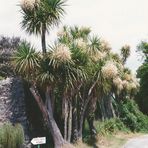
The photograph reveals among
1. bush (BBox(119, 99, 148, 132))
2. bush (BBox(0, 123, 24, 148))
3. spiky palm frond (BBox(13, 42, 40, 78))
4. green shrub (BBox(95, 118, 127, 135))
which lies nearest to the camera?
bush (BBox(0, 123, 24, 148))

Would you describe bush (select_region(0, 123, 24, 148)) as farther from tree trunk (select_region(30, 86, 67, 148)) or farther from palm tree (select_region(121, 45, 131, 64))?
palm tree (select_region(121, 45, 131, 64))

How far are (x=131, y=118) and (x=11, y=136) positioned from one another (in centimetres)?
1823

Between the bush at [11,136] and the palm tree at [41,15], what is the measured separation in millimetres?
4508

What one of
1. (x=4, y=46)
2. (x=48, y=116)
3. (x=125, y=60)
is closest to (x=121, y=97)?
(x=125, y=60)

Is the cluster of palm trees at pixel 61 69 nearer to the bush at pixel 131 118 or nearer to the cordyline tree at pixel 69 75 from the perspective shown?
the cordyline tree at pixel 69 75

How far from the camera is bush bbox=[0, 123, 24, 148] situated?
787 inches

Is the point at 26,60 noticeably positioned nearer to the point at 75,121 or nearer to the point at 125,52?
the point at 75,121

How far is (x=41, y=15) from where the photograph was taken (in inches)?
895

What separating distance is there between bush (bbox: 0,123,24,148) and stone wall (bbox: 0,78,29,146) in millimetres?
1878

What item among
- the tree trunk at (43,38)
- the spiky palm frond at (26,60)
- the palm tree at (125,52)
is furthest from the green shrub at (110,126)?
the spiky palm frond at (26,60)

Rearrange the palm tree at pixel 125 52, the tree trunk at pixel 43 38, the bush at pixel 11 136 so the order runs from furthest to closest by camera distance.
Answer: the palm tree at pixel 125 52
the tree trunk at pixel 43 38
the bush at pixel 11 136

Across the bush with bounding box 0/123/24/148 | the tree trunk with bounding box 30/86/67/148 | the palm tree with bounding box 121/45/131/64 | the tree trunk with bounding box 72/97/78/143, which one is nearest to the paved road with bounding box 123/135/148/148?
the tree trunk with bounding box 72/97/78/143

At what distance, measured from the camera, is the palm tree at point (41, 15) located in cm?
2270

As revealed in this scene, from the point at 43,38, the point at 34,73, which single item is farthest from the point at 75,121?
the point at 43,38
